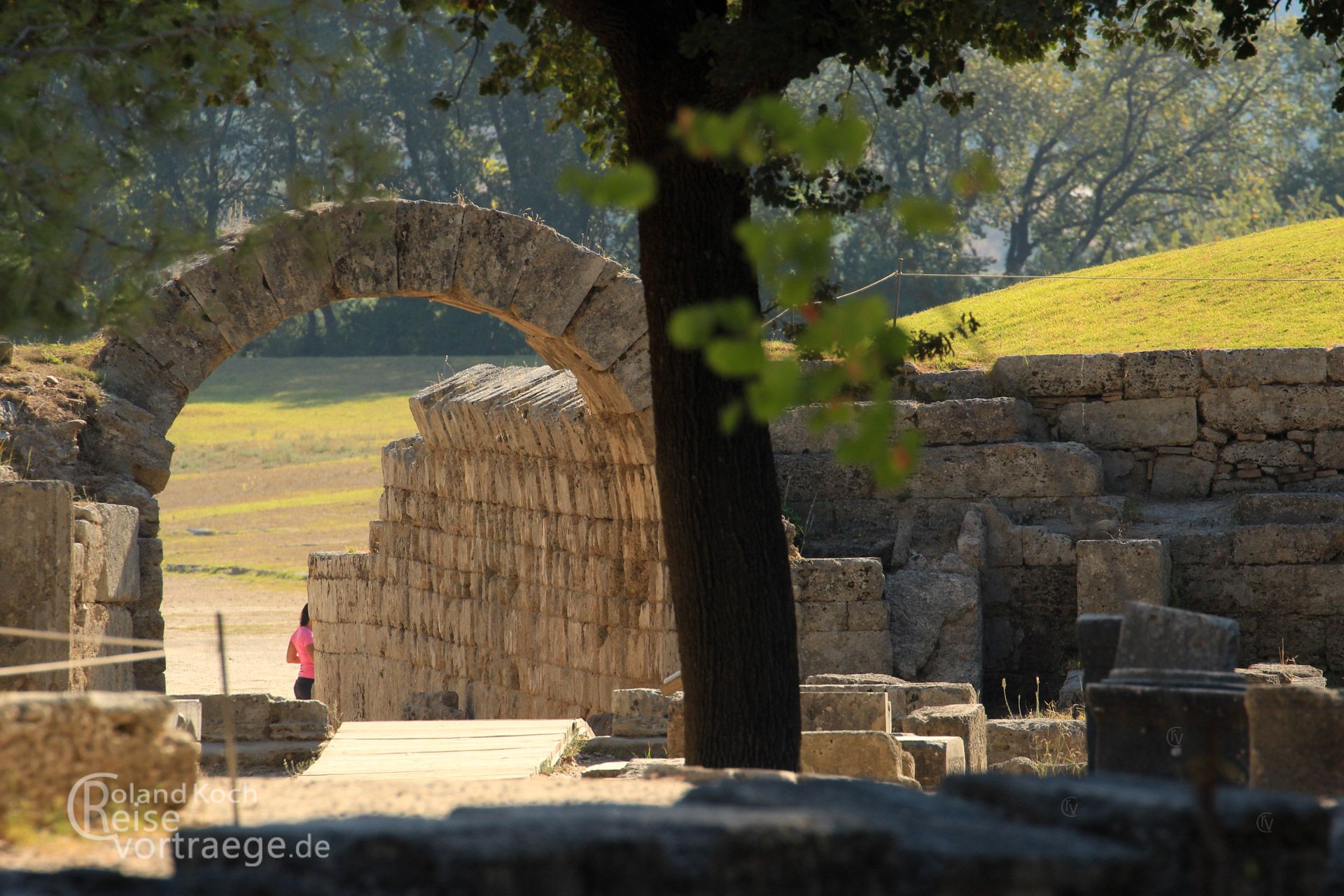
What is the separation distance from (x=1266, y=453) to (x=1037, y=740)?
4004 mm

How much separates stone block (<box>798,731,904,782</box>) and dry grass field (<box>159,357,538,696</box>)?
7526 millimetres

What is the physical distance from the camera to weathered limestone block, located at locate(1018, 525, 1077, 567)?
1027 cm

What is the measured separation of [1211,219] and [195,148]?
1713 inches

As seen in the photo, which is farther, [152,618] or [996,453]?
[996,453]

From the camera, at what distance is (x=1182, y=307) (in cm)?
1349

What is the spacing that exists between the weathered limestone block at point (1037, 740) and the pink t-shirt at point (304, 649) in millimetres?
7640

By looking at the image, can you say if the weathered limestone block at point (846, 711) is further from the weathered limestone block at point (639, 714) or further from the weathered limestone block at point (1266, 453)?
the weathered limestone block at point (1266, 453)

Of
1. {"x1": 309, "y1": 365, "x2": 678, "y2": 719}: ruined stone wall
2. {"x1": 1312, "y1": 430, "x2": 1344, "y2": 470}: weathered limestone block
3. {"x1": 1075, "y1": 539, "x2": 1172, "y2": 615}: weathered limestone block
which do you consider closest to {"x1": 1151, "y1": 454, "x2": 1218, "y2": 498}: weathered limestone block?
{"x1": 1312, "y1": 430, "x2": 1344, "y2": 470}: weathered limestone block

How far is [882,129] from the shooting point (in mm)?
44938

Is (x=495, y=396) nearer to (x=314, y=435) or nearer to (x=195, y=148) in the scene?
(x=195, y=148)

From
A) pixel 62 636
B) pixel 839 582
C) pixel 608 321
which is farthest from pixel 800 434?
pixel 62 636

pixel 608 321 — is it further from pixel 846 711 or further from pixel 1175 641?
pixel 1175 641

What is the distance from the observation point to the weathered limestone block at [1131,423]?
35.9 ft

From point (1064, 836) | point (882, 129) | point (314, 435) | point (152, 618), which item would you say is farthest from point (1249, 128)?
point (1064, 836)
